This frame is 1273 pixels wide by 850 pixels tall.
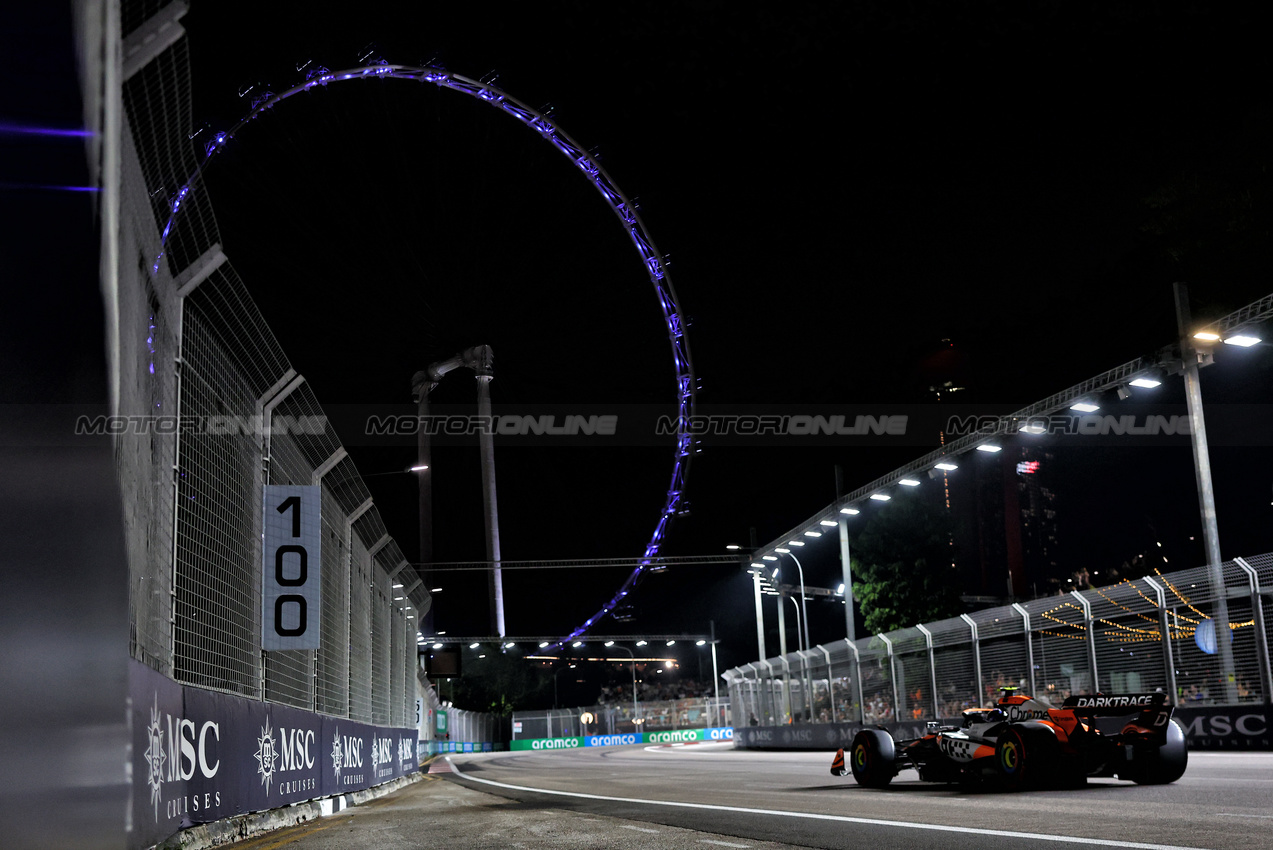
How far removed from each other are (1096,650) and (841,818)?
15.3 m

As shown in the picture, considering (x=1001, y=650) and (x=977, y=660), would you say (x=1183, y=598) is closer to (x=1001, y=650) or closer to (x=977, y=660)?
(x=1001, y=650)

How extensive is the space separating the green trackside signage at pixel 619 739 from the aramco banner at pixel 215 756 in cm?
6571

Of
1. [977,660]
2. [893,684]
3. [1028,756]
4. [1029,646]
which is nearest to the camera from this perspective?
[1028,756]

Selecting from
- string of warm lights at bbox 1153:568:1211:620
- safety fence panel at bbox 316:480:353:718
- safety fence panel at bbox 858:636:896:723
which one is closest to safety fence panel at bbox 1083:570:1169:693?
string of warm lights at bbox 1153:568:1211:620

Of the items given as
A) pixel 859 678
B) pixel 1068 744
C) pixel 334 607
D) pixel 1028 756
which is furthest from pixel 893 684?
pixel 334 607

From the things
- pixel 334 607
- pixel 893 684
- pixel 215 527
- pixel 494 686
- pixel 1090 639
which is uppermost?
pixel 215 527

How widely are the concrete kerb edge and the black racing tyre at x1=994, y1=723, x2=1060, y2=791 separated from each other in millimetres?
6624

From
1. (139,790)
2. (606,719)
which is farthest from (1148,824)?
(606,719)

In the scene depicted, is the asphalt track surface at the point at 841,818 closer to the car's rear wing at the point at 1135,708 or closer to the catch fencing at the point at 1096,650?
the car's rear wing at the point at 1135,708

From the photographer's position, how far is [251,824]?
855cm

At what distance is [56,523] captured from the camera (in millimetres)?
2021

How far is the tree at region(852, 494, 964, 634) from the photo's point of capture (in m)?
45.6

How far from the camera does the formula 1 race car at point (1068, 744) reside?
10969 mm

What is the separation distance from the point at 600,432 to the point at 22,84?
153 ft
